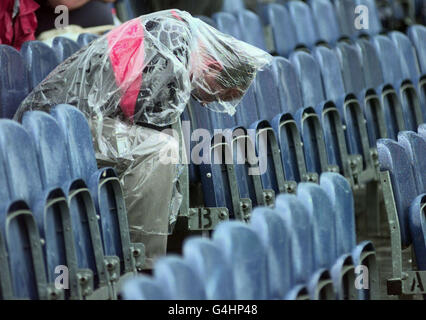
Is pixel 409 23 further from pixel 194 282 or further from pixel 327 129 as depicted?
pixel 194 282

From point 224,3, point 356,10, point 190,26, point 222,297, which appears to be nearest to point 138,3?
point 224,3

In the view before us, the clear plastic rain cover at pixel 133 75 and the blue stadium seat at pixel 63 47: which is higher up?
the blue stadium seat at pixel 63 47

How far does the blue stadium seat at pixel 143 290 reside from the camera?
860 mm

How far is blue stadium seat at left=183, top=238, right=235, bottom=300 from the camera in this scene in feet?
3.00

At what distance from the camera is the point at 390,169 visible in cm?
137

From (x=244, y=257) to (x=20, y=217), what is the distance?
0.28m

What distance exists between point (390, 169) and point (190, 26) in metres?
0.37

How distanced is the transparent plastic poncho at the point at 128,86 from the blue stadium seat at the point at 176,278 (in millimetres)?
525

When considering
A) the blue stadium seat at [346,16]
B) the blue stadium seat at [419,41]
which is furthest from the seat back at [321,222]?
the blue stadium seat at [346,16]

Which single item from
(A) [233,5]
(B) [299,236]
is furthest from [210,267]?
(A) [233,5]

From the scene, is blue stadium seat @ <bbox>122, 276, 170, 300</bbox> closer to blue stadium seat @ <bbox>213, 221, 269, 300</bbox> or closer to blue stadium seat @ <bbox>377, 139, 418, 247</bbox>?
blue stadium seat @ <bbox>213, 221, 269, 300</bbox>

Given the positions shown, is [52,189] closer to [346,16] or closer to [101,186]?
[101,186]

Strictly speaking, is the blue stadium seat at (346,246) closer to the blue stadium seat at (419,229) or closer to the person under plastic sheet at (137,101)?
the blue stadium seat at (419,229)

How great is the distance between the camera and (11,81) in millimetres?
1473
